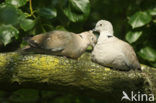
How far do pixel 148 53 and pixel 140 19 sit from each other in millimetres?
509

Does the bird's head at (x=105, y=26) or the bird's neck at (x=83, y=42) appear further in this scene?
the bird's head at (x=105, y=26)

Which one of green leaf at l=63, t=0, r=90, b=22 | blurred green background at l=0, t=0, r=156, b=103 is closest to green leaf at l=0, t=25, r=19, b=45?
blurred green background at l=0, t=0, r=156, b=103

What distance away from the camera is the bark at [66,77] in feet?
8.48

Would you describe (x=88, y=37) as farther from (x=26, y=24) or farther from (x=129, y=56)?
(x=26, y=24)

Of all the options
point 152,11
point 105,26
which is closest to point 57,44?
point 105,26

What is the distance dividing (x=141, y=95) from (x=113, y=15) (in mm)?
2638

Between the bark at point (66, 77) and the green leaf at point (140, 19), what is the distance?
3.12ft

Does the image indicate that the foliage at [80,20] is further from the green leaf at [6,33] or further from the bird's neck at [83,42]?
the bird's neck at [83,42]

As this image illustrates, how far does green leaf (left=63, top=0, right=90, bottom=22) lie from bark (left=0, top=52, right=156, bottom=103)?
59 centimetres

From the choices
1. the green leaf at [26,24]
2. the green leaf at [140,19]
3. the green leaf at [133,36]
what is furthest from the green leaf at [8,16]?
the green leaf at [133,36]

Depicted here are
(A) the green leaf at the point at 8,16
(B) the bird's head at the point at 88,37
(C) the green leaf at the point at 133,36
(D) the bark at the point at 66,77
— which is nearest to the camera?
(A) the green leaf at the point at 8,16

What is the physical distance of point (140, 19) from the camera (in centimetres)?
351

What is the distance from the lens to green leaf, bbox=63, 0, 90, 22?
296cm

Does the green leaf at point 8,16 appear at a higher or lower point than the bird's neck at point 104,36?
lower
